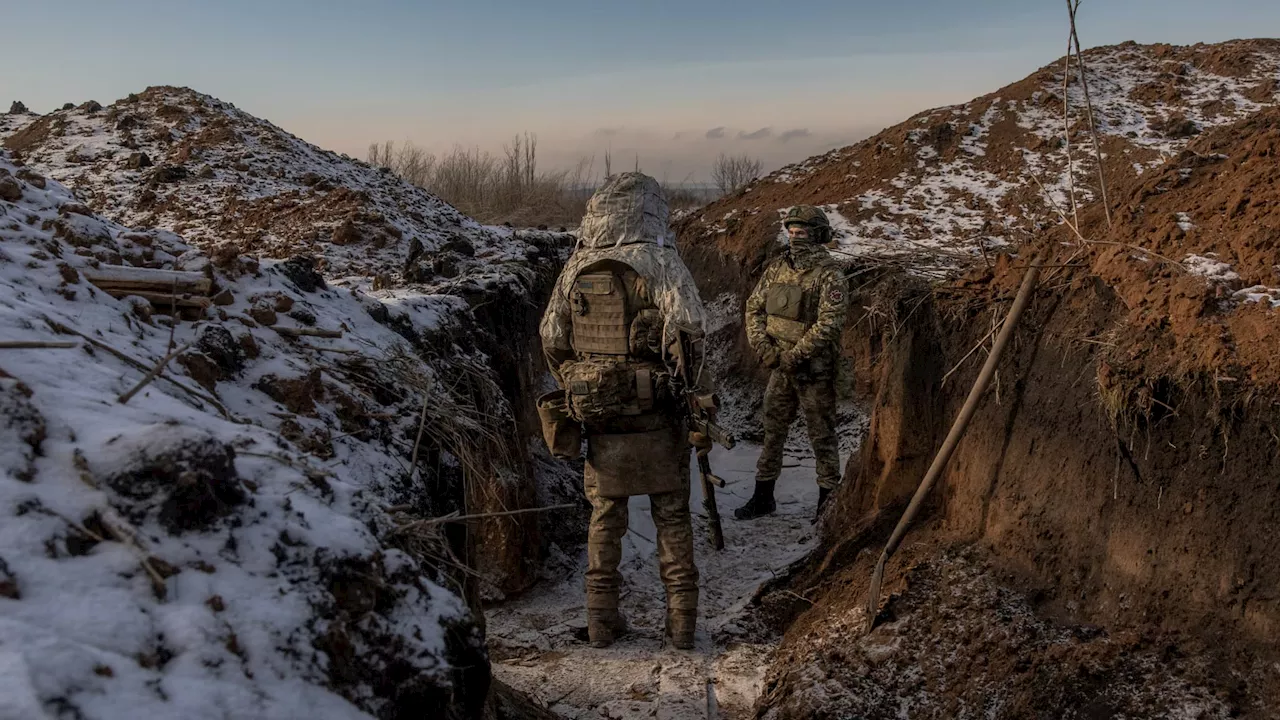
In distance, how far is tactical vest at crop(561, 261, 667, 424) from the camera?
4570 millimetres

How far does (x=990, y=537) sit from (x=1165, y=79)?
43.8ft

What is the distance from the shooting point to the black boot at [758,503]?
6738 mm

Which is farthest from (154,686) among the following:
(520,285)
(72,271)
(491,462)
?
(520,285)

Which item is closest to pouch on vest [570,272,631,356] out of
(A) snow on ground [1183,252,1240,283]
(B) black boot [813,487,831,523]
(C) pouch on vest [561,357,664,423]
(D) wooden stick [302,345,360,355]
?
(C) pouch on vest [561,357,664,423]

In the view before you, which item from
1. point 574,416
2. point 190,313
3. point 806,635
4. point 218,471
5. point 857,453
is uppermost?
point 190,313

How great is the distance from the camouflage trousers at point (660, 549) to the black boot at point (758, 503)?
2060 mm

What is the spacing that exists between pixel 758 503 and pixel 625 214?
2.95 metres

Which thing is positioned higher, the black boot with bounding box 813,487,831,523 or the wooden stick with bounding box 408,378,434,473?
the wooden stick with bounding box 408,378,434,473

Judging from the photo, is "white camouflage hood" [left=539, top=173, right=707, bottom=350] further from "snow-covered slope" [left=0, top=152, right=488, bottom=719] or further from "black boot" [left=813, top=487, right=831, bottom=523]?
Result: "black boot" [left=813, top=487, right=831, bottom=523]

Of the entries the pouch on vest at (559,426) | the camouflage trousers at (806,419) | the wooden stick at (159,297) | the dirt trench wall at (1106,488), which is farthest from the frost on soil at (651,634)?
the wooden stick at (159,297)

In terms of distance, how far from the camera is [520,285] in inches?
303

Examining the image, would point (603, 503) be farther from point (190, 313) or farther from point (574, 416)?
point (190, 313)

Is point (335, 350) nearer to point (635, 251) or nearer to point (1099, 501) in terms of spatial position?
point (635, 251)

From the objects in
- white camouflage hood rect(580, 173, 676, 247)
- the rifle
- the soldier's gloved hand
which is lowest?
the soldier's gloved hand
